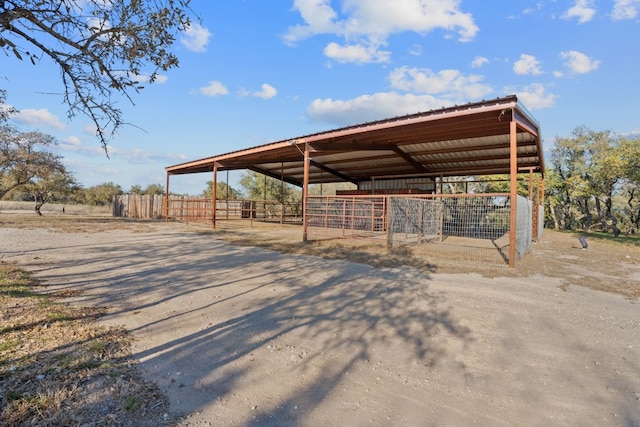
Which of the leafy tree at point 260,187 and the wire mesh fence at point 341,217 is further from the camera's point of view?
the leafy tree at point 260,187

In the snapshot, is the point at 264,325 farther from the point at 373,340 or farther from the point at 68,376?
the point at 68,376

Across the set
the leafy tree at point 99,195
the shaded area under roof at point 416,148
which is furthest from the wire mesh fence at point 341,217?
the leafy tree at point 99,195

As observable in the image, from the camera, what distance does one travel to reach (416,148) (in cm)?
1415

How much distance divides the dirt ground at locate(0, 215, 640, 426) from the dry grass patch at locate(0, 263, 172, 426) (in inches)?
6.0

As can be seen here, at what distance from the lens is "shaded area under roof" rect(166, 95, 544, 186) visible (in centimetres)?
842

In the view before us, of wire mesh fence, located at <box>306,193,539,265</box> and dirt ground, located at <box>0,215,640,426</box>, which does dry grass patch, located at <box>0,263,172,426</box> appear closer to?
dirt ground, located at <box>0,215,640,426</box>

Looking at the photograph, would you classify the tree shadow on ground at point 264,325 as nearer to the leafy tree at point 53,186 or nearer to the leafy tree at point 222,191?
the leafy tree at point 53,186

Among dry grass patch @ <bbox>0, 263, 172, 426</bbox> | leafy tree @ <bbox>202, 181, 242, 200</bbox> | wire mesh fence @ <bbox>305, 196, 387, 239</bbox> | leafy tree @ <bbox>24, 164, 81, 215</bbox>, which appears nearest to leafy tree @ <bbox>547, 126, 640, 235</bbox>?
wire mesh fence @ <bbox>305, 196, 387, 239</bbox>

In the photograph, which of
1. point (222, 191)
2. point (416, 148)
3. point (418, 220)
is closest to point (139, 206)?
point (222, 191)

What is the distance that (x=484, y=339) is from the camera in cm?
338

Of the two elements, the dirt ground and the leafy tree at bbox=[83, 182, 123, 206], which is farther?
the leafy tree at bbox=[83, 182, 123, 206]

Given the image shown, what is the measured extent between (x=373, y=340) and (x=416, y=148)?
12221mm

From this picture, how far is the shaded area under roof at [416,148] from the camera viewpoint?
332 inches

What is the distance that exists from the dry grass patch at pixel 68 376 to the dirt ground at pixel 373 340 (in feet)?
0.50
